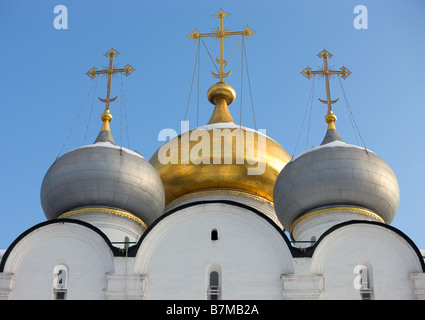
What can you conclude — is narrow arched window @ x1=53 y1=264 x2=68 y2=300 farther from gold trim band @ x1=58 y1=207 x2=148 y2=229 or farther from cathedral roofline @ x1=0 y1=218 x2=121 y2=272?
gold trim band @ x1=58 y1=207 x2=148 y2=229

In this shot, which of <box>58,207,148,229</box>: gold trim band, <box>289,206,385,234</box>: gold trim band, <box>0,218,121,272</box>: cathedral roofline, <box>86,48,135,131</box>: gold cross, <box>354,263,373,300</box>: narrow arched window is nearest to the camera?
<box>354,263,373,300</box>: narrow arched window

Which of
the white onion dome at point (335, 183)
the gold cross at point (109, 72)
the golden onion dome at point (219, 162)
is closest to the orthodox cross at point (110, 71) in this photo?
the gold cross at point (109, 72)

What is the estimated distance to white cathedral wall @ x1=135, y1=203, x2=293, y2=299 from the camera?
13.3m

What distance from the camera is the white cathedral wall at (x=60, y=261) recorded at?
527 inches

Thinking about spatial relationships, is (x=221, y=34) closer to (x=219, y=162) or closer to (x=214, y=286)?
(x=219, y=162)

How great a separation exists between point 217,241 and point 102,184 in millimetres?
2739

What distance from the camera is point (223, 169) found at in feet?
59.5

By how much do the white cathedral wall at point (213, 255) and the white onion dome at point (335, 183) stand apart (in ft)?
5.93

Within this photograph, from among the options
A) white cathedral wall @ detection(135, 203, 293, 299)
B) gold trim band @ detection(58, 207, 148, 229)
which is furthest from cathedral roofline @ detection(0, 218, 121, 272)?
gold trim band @ detection(58, 207, 148, 229)

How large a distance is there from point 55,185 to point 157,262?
3098 millimetres

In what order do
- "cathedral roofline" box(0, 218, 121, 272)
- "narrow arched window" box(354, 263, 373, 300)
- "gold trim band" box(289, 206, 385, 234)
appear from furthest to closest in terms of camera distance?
"gold trim band" box(289, 206, 385, 234) < "cathedral roofline" box(0, 218, 121, 272) < "narrow arched window" box(354, 263, 373, 300)

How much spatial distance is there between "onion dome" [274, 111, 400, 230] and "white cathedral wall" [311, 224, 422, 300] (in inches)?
60.2
